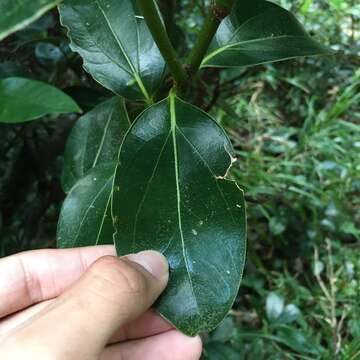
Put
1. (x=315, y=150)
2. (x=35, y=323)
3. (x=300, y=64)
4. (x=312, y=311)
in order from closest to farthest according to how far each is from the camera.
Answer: (x=35, y=323) < (x=312, y=311) < (x=315, y=150) < (x=300, y=64)

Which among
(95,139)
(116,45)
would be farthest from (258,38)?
(95,139)

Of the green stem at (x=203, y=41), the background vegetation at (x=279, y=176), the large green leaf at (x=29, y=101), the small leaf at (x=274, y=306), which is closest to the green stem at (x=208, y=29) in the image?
the green stem at (x=203, y=41)

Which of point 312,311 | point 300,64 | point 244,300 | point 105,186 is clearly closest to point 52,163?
point 105,186

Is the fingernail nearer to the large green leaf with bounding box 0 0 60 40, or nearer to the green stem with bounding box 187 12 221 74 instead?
the green stem with bounding box 187 12 221 74

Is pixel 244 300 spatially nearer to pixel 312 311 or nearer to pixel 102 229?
pixel 312 311

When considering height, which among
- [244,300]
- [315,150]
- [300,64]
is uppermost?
[300,64]

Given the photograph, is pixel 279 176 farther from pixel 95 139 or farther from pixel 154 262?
pixel 154 262
